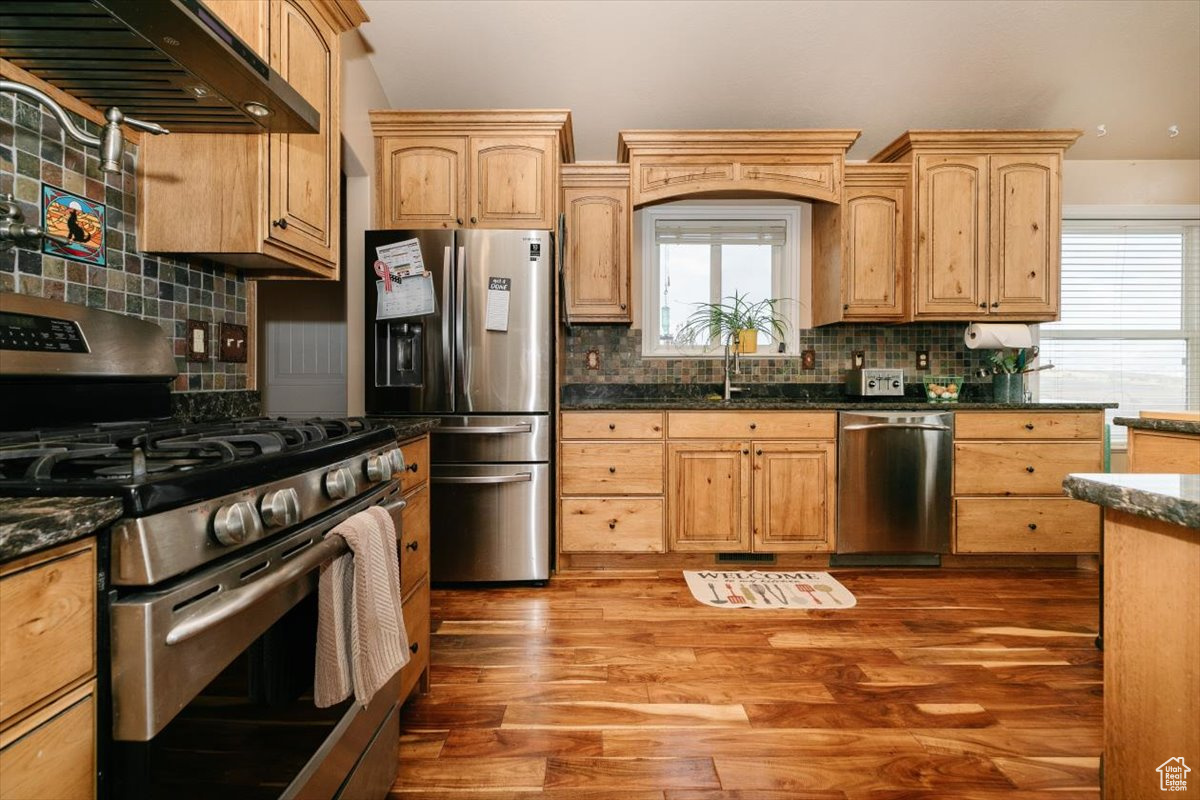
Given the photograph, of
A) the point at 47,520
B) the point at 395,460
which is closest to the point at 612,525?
the point at 395,460

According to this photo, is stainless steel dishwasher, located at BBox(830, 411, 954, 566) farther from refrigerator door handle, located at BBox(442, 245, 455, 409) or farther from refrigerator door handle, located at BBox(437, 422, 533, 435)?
refrigerator door handle, located at BBox(442, 245, 455, 409)

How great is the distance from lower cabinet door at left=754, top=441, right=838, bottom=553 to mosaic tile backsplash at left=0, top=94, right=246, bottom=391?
2.42 metres

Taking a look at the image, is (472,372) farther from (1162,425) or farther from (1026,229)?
(1026,229)

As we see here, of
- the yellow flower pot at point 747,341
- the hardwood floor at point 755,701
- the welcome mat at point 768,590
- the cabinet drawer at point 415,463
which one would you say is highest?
the yellow flower pot at point 747,341

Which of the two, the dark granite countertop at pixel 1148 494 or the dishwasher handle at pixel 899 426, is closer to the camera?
the dark granite countertop at pixel 1148 494

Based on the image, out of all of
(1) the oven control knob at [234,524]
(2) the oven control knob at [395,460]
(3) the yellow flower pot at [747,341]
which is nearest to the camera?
(1) the oven control knob at [234,524]

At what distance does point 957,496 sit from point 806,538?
82cm

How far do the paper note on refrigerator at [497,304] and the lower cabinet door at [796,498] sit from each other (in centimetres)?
150

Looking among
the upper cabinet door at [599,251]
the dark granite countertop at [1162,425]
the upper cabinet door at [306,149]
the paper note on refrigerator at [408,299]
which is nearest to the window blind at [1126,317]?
the dark granite countertop at [1162,425]

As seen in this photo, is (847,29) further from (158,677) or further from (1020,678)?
(158,677)

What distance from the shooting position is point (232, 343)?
6.52ft

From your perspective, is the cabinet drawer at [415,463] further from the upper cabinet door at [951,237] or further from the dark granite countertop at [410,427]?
the upper cabinet door at [951,237]

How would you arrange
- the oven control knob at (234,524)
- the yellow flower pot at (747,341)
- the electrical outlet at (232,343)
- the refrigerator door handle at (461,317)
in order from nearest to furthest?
the oven control knob at (234,524)
the electrical outlet at (232,343)
the refrigerator door handle at (461,317)
the yellow flower pot at (747,341)

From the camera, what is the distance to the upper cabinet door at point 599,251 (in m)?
3.38
